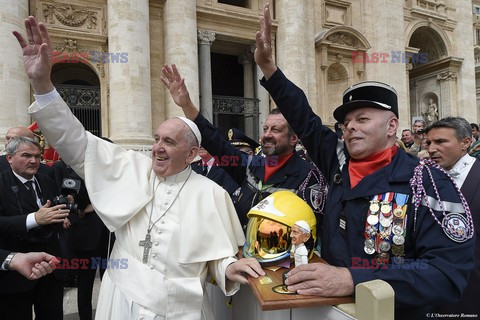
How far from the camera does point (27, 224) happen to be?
267 cm

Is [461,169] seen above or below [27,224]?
above

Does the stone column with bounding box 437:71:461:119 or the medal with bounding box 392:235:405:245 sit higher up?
the stone column with bounding box 437:71:461:119

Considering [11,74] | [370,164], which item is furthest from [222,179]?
[11,74]

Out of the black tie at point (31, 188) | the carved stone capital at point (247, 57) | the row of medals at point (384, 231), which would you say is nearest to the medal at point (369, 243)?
the row of medals at point (384, 231)

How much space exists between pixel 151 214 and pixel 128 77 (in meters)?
10.4

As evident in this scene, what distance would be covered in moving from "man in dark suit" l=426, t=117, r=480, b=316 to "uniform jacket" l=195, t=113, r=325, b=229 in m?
1.16

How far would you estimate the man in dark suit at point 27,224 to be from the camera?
8.78 ft

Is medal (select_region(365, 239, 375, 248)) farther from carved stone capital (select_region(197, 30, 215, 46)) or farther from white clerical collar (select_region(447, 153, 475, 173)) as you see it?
carved stone capital (select_region(197, 30, 215, 46))

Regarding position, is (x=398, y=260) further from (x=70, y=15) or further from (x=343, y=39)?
(x=343, y=39)

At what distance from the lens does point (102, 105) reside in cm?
1243

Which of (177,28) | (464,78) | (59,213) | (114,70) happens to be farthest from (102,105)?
(464,78)

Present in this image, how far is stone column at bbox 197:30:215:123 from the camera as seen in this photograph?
46.7 feet

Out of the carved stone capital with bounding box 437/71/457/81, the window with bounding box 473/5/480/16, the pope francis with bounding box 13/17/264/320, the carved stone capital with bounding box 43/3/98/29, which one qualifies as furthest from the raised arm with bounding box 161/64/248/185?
the window with bounding box 473/5/480/16

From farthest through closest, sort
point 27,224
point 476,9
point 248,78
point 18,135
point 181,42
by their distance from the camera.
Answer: point 476,9 < point 248,78 < point 181,42 < point 18,135 < point 27,224
